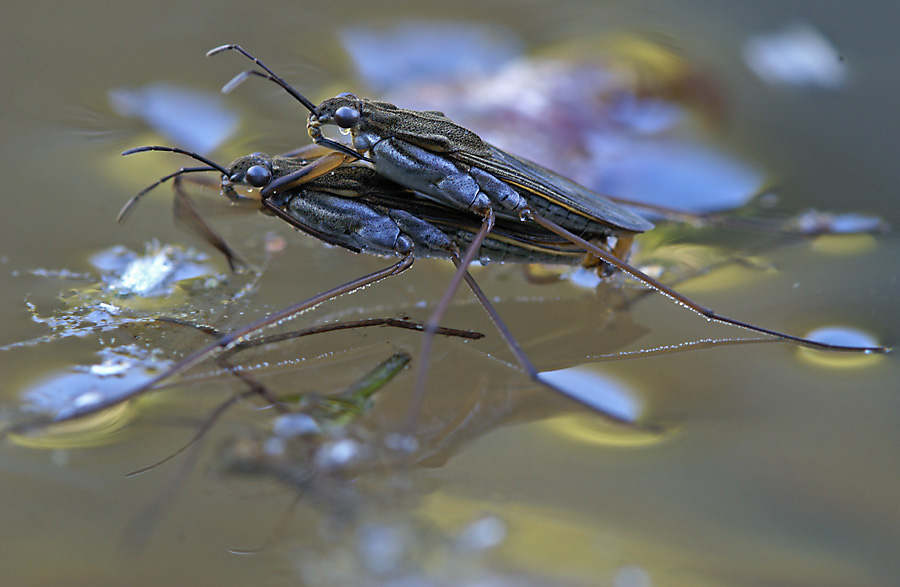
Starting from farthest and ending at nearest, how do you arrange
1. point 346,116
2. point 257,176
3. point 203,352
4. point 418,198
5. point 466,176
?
point 418,198
point 466,176
point 257,176
point 346,116
point 203,352

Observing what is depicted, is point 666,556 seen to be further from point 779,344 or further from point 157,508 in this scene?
point 157,508

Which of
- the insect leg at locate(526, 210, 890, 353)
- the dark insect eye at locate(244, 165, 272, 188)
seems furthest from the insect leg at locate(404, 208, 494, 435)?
the dark insect eye at locate(244, 165, 272, 188)

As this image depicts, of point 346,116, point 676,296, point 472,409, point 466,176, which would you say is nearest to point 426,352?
point 472,409

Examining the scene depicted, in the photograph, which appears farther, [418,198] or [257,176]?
[418,198]

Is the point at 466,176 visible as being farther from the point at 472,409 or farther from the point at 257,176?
the point at 472,409

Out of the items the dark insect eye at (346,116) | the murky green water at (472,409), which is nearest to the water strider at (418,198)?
the dark insect eye at (346,116)

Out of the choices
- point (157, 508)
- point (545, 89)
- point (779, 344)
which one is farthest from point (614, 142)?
point (157, 508)

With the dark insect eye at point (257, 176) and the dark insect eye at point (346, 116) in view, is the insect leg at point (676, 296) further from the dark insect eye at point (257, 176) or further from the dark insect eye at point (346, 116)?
the dark insect eye at point (257, 176)
